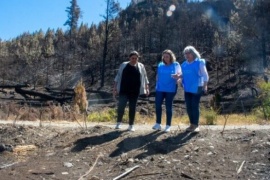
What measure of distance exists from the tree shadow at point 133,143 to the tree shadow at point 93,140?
1.28 feet

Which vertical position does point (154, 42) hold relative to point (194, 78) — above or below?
above

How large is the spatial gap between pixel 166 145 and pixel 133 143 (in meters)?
0.60

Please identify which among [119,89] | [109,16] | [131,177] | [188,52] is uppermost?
[109,16]

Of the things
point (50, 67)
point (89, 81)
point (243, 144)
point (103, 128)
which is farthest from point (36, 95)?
point (50, 67)

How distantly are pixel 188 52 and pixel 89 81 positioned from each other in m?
54.9

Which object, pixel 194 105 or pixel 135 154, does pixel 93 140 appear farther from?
pixel 194 105

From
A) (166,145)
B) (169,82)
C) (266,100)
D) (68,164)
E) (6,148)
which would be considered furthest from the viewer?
(266,100)

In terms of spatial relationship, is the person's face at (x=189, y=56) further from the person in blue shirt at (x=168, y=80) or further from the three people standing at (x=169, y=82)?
the person in blue shirt at (x=168, y=80)

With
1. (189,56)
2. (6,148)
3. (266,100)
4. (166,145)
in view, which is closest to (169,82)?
(189,56)

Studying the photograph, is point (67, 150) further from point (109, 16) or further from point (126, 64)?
point (109, 16)

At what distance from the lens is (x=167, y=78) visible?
8609 mm

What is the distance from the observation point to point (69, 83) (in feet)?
205

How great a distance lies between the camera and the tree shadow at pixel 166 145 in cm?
747

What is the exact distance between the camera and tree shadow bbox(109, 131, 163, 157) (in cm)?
765
